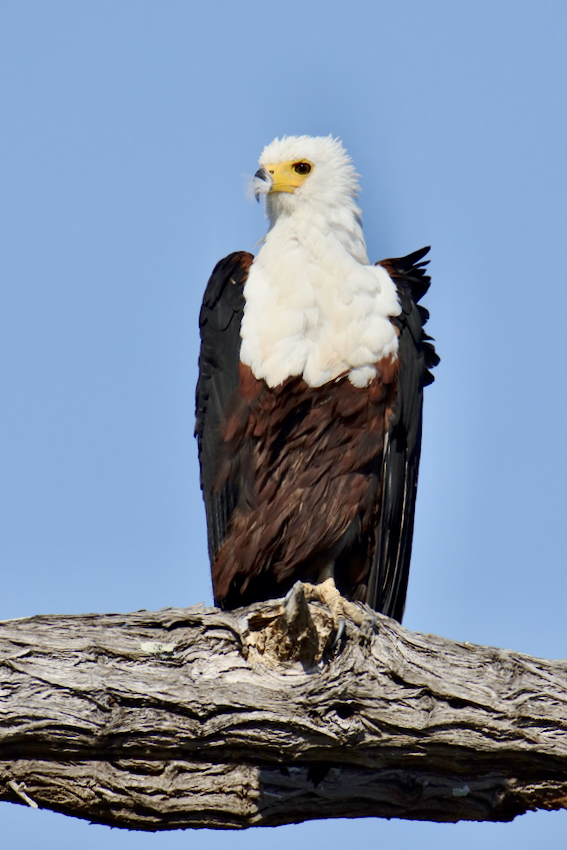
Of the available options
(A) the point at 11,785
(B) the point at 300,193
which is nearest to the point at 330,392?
(B) the point at 300,193

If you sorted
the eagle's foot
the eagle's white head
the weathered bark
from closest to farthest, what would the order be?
1. the weathered bark
2. the eagle's foot
3. the eagle's white head

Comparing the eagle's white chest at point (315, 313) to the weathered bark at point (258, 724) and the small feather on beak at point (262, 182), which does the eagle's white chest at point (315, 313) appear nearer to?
the small feather on beak at point (262, 182)

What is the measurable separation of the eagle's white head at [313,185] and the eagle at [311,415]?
23 mm

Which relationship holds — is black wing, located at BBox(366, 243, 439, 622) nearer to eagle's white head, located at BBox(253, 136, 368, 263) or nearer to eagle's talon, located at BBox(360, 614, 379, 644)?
eagle's white head, located at BBox(253, 136, 368, 263)

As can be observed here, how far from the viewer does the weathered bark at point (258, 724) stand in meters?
3.86

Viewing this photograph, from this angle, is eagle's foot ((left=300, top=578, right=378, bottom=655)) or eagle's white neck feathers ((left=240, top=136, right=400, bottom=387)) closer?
eagle's foot ((left=300, top=578, right=378, bottom=655))

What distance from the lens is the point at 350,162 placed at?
5.90m

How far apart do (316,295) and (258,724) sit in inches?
85.5

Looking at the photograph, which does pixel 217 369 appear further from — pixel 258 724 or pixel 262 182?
pixel 258 724

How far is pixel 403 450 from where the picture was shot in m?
5.34

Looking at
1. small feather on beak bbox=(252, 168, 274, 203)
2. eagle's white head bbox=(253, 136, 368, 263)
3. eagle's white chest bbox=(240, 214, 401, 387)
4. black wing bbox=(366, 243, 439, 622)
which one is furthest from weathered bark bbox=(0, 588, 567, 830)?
small feather on beak bbox=(252, 168, 274, 203)

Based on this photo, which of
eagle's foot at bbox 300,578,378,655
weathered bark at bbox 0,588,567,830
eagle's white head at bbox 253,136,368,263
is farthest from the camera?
eagle's white head at bbox 253,136,368,263

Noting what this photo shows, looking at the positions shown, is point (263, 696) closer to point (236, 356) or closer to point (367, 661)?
point (367, 661)

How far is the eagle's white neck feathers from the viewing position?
5.03 meters
